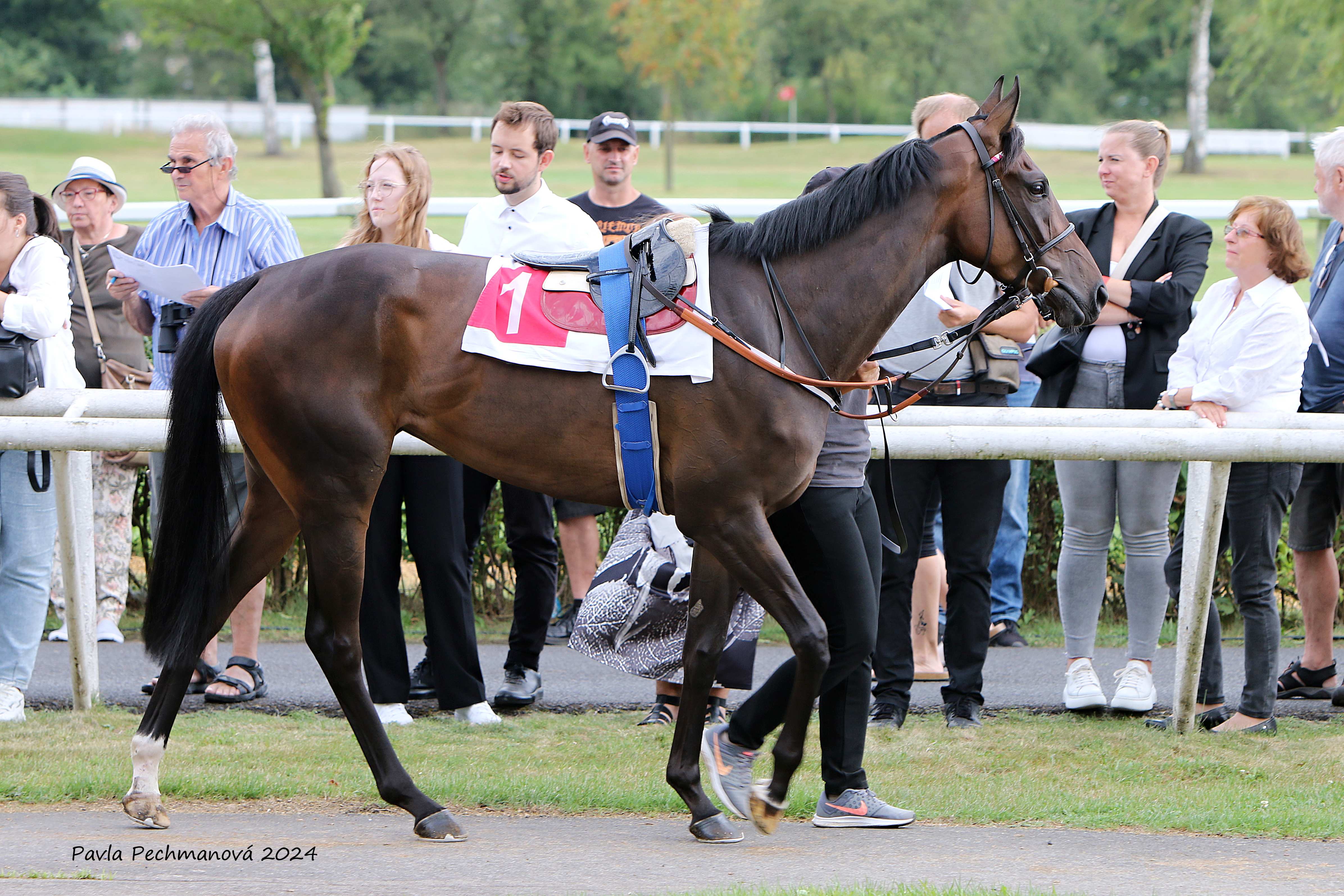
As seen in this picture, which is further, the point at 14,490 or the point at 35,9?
the point at 35,9

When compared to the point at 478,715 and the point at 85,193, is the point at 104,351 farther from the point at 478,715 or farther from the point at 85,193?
the point at 478,715

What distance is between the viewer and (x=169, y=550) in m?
4.26

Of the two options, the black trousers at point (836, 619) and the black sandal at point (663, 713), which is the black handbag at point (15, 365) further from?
the black trousers at point (836, 619)

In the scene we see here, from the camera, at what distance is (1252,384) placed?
516 cm

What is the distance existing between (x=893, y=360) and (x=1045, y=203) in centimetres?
128

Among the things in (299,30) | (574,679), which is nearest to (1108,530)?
(574,679)

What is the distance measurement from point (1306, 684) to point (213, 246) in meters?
4.98

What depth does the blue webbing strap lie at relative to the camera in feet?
12.6

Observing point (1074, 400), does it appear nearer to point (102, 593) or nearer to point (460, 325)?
point (460, 325)

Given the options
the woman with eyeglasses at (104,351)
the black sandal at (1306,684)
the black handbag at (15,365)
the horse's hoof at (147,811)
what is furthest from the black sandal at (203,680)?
the black sandal at (1306,684)

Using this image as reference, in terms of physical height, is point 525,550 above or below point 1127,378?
below

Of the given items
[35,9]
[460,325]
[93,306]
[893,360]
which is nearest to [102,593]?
[93,306]

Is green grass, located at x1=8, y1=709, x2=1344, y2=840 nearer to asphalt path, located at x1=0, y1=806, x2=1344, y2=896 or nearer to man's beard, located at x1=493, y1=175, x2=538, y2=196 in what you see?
asphalt path, located at x1=0, y1=806, x2=1344, y2=896

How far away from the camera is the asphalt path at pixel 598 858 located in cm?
354
